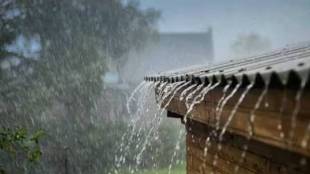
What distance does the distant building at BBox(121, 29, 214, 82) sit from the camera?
78.9 ft

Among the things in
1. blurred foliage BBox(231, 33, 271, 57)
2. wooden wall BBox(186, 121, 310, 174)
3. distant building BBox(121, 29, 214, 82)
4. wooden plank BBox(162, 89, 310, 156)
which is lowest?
wooden wall BBox(186, 121, 310, 174)

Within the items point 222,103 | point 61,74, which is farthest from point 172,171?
point 222,103

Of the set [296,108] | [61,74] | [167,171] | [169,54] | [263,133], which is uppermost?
[169,54]

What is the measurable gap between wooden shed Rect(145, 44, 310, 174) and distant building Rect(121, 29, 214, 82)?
1201cm

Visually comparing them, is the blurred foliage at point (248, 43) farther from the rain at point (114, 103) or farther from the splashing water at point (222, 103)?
the splashing water at point (222, 103)

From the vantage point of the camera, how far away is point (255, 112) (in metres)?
1.78

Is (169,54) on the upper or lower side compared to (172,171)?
upper

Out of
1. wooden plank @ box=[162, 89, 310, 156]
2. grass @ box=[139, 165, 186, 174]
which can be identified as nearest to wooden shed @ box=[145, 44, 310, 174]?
wooden plank @ box=[162, 89, 310, 156]

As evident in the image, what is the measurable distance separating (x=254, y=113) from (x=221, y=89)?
34 centimetres

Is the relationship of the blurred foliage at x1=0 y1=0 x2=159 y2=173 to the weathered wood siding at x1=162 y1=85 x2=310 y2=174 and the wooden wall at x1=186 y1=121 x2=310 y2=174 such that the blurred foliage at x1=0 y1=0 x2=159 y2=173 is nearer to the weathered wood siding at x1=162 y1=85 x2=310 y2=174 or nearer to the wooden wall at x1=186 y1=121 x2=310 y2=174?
the wooden wall at x1=186 y1=121 x2=310 y2=174

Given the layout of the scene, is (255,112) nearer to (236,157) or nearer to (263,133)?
(263,133)

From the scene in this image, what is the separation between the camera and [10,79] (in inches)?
707

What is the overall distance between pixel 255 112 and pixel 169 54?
29.4 meters

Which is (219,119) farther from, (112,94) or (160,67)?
(160,67)
